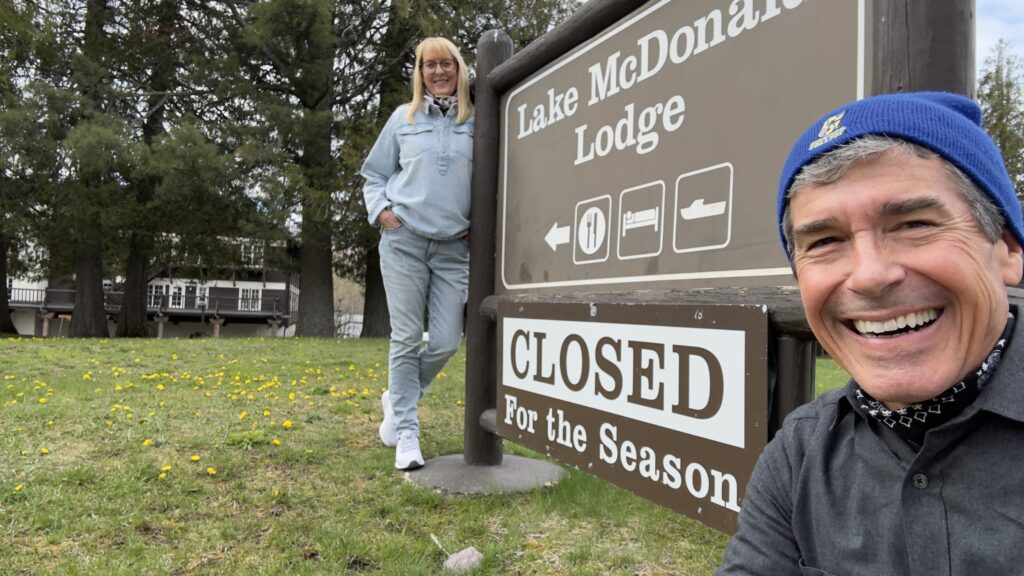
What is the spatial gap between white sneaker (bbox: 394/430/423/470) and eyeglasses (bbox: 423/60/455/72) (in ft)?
5.85

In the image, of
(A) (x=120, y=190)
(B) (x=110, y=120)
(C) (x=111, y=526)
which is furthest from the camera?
(A) (x=120, y=190)

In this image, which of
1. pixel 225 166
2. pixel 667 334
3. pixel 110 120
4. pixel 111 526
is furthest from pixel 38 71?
pixel 667 334

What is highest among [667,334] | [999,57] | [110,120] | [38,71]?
[999,57]

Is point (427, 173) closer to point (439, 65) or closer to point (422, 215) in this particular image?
point (422, 215)

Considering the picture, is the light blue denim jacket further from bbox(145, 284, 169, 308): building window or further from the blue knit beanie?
bbox(145, 284, 169, 308): building window

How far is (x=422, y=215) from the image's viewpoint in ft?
11.1

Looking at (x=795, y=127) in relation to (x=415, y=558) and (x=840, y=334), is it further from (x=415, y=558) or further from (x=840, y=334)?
(x=415, y=558)

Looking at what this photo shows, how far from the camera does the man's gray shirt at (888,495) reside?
36.0 inches

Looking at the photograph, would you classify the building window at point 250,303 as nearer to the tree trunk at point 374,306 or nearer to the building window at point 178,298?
the building window at point 178,298

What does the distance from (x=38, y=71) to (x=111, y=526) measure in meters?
17.3

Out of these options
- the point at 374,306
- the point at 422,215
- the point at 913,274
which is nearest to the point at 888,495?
the point at 913,274

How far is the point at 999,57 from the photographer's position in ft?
59.4

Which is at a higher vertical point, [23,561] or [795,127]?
[795,127]

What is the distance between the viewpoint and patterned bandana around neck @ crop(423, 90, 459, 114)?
3.52 meters
